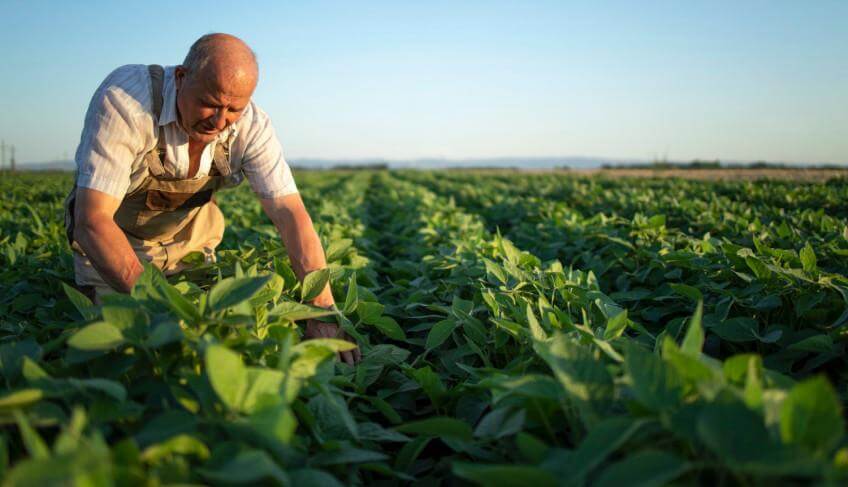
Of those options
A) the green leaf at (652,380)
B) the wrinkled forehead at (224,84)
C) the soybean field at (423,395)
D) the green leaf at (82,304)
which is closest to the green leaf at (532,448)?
the soybean field at (423,395)

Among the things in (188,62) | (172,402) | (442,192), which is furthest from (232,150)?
(442,192)

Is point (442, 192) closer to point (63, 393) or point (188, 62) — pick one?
point (188, 62)

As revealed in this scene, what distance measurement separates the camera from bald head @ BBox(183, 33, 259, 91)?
2049 millimetres

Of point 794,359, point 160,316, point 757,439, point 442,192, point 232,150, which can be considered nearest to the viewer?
point 757,439

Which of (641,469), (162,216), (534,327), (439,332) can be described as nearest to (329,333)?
(439,332)

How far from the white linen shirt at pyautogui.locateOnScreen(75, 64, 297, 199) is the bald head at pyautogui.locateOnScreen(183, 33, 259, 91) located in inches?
11.3

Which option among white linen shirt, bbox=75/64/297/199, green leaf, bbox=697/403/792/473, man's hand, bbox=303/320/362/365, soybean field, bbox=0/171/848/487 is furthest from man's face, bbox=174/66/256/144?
green leaf, bbox=697/403/792/473

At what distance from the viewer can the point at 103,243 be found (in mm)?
1996

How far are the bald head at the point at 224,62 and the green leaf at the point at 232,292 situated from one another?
41.2 inches

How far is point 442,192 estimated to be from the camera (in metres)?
17.2

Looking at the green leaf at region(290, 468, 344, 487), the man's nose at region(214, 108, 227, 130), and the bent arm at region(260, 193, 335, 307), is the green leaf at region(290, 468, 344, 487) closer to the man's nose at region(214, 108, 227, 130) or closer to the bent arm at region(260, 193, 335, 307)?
the bent arm at region(260, 193, 335, 307)

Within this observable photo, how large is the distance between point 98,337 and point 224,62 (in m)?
1.27

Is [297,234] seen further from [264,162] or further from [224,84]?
[224,84]

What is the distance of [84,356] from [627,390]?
4.04 feet
